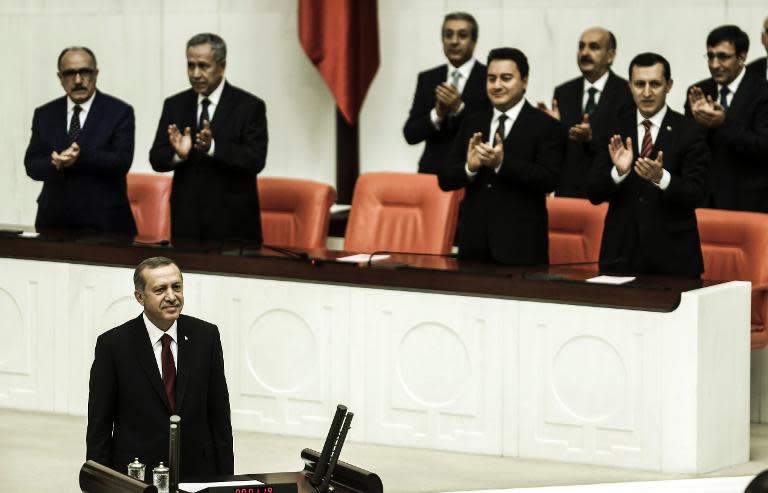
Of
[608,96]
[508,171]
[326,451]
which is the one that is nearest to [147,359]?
[326,451]

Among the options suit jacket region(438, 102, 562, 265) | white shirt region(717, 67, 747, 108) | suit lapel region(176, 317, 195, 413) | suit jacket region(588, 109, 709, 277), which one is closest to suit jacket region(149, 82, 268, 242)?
suit jacket region(438, 102, 562, 265)

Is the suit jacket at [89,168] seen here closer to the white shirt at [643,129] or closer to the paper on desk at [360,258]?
the paper on desk at [360,258]

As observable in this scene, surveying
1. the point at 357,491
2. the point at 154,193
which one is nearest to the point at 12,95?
the point at 154,193

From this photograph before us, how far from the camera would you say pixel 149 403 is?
16.8 ft

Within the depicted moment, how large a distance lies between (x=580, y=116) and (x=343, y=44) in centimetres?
220

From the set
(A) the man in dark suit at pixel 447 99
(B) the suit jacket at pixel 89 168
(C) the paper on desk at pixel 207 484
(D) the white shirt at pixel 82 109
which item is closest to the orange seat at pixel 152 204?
(B) the suit jacket at pixel 89 168

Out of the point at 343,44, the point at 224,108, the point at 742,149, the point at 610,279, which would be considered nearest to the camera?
the point at 610,279

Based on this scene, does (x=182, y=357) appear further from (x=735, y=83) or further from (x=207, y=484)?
(x=735, y=83)

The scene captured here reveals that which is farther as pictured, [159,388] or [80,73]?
[80,73]

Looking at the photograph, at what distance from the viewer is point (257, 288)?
24.4ft

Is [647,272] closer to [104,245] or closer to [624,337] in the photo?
[624,337]

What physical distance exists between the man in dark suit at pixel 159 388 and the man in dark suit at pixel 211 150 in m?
2.74

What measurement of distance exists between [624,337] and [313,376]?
153 cm

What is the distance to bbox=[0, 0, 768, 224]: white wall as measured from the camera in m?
9.48
